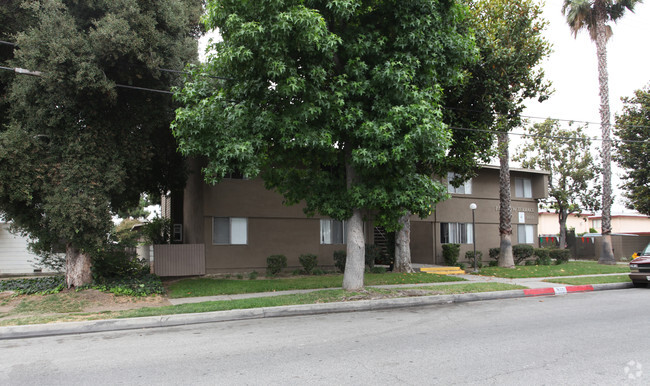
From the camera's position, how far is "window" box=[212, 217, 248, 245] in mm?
17484

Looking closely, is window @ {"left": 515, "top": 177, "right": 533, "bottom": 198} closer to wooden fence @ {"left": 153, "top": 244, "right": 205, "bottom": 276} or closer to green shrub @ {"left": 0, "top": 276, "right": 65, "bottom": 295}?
wooden fence @ {"left": 153, "top": 244, "right": 205, "bottom": 276}

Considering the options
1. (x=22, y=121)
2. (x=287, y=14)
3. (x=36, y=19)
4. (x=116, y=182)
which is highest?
(x=36, y=19)

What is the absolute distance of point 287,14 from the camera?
8383 mm

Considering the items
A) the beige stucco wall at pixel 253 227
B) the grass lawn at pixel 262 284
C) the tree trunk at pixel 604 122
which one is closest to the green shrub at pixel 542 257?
the tree trunk at pixel 604 122

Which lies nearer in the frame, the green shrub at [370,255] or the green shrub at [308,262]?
the green shrub at [308,262]

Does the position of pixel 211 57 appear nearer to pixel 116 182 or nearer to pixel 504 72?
pixel 116 182

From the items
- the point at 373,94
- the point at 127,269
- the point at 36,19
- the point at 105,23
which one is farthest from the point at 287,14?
the point at 127,269

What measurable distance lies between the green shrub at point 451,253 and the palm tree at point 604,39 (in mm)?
8238

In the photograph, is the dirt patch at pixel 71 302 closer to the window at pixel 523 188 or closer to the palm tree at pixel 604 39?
the window at pixel 523 188

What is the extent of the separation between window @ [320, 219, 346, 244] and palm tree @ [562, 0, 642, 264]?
1470 centimetres

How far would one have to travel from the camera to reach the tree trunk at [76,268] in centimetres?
1213

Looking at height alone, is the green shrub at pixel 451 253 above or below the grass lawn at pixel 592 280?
above

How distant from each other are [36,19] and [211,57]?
5.22m

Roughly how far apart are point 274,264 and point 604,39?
21.1m
